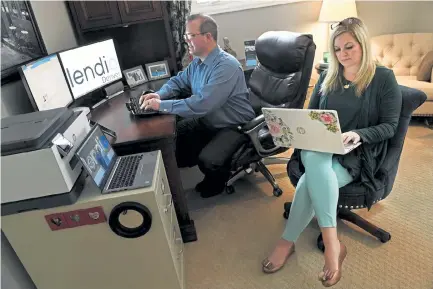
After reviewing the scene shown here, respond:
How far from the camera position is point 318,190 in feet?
4.69

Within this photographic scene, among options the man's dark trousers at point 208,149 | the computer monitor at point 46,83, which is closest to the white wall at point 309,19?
the man's dark trousers at point 208,149

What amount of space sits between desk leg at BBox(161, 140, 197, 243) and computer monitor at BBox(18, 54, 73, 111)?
64cm

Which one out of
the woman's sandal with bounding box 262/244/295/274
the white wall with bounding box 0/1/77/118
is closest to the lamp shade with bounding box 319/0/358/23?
the white wall with bounding box 0/1/77/118

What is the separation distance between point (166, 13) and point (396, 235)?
2144mm

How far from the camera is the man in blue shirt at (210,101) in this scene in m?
1.83

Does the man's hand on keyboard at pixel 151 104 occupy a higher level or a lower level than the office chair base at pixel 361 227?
higher

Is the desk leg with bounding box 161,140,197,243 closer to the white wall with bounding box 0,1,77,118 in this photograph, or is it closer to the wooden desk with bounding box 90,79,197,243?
the wooden desk with bounding box 90,79,197,243

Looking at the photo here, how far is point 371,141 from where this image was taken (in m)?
1.44

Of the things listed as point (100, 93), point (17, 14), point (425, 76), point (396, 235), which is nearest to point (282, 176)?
point (396, 235)

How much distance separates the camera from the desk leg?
1599 mm

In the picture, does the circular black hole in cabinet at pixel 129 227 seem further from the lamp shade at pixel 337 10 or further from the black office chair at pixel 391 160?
the lamp shade at pixel 337 10

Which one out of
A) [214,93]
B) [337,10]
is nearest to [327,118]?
[214,93]

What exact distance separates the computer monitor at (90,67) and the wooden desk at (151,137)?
0.59 ft

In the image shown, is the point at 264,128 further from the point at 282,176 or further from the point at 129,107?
the point at 129,107
